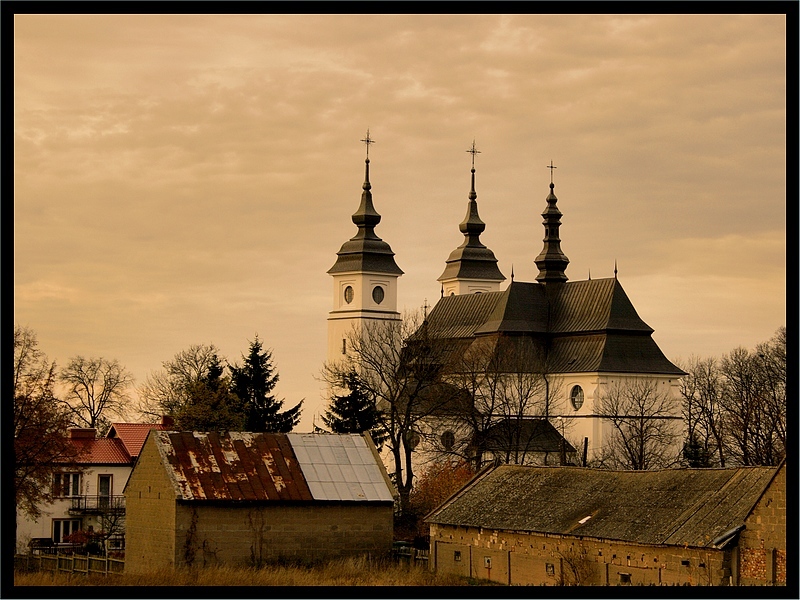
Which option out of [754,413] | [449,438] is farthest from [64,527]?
[754,413]

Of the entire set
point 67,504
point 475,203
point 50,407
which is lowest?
point 67,504

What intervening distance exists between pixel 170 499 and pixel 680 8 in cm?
1831

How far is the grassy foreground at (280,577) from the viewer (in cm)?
2334

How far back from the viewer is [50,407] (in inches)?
1599

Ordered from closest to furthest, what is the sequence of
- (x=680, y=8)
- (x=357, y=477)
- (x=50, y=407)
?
(x=680, y=8)
(x=357, y=477)
(x=50, y=407)

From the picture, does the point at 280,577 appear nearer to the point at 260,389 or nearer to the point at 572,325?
the point at 260,389

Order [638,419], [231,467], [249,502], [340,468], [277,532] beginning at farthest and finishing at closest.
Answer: [638,419] < [340,468] < [231,467] < [277,532] < [249,502]

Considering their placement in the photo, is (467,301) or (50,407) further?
(467,301)

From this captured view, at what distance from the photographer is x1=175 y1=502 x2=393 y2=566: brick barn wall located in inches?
1098

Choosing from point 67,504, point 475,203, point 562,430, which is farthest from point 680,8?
point 475,203

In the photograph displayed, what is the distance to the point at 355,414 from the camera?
202ft

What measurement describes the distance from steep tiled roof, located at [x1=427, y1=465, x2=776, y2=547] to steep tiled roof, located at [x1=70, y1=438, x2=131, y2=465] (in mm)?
17485

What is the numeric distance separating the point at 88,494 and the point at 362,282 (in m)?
50.2

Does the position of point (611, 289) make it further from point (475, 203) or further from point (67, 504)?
point (67, 504)
